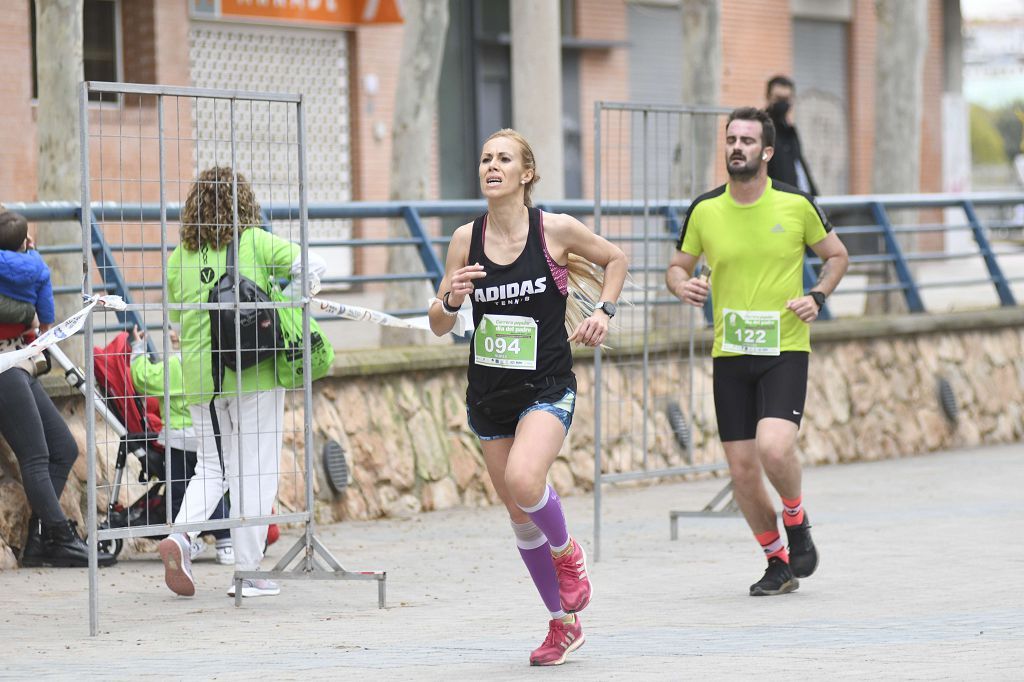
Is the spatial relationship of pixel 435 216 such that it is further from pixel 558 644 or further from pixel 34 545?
pixel 558 644

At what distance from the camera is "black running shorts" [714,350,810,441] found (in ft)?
26.4

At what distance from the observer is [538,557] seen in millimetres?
6613

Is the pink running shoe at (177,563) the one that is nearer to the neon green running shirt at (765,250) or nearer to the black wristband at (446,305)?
the black wristband at (446,305)

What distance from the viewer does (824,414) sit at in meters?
13.9

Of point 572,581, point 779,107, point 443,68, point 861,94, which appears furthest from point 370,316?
point 861,94

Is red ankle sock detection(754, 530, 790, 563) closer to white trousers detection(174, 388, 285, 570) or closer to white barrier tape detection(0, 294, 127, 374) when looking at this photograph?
white trousers detection(174, 388, 285, 570)

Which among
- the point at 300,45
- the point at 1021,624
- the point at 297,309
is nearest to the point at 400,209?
the point at 297,309

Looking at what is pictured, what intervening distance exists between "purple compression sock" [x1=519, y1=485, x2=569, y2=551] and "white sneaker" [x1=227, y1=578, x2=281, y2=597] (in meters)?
2.18

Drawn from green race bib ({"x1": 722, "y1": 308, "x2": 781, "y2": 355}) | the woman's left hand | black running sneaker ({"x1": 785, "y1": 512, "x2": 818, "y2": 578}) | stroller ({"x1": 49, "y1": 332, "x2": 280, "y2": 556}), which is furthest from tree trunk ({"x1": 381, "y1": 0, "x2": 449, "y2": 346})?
the woman's left hand

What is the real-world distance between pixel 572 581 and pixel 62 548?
11.2ft

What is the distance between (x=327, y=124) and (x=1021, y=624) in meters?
15.6

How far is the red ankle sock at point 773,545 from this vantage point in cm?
809

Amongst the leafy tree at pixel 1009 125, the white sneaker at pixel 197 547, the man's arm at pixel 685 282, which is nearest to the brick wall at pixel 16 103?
the white sneaker at pixel 197 547

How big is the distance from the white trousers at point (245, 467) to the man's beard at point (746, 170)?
7.51ft
